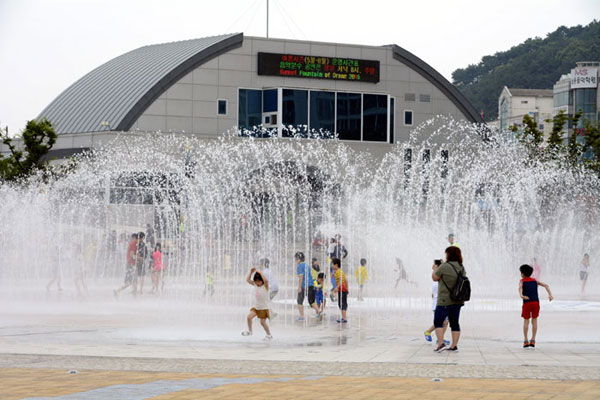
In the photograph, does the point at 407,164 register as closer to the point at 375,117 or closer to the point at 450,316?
the point at 375,117

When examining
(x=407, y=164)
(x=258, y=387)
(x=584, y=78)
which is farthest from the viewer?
(x=584, y=78)

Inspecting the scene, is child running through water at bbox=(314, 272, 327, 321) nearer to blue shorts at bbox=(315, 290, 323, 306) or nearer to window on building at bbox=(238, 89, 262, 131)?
blue shorts at bbox=(315, 290, 323, 306)

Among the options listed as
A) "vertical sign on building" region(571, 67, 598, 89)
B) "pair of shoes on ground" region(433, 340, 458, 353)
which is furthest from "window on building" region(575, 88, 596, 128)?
"pair of shoes on ground" region(433, 340, 458, 353)

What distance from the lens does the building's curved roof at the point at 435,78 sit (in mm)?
54875

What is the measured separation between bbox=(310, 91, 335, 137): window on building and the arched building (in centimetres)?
5

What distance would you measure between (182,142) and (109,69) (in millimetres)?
12809

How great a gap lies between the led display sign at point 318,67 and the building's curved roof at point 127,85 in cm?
203

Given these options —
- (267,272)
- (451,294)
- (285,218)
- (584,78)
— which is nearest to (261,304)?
(451,294)

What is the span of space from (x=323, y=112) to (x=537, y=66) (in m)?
103

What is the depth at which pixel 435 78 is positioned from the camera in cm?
5628

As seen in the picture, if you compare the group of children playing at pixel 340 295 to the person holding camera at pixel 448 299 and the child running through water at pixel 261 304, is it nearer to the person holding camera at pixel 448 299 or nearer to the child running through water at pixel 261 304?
the child running through water at pixel 261 304

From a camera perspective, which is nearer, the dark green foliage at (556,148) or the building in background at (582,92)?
the dark green foliage at (556,148)

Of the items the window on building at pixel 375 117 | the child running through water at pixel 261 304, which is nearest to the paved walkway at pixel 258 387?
the child running through water at pixel 261 304

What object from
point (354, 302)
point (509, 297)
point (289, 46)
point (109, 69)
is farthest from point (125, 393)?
point (109, 69)
